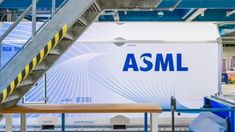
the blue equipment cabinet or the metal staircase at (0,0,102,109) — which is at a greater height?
the metal staircase at (0,0,102,109)

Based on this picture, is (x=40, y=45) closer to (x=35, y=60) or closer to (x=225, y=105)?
(x=35, y=60)

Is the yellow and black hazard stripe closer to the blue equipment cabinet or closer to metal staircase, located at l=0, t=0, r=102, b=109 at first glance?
metal staircase, located at l=0, t=0, r=102, b=109

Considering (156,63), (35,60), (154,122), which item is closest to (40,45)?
(35,60)

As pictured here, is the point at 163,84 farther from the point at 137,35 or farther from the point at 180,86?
the point at 137,35

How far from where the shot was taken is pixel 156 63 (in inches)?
208

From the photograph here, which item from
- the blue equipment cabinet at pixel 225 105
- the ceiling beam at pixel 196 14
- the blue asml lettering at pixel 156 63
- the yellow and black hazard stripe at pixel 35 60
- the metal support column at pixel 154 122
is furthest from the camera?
the ceiling beam at pixel 196 14

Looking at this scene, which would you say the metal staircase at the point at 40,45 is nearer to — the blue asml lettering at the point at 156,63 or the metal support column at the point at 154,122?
the metal support column at the point at 154,122

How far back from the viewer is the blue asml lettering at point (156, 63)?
17.3 ft

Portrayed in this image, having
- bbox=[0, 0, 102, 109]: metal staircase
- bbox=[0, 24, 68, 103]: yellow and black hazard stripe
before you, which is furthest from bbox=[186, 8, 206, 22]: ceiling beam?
bbox=[0, 24, 68, 103]: yellow and black hazard stripe

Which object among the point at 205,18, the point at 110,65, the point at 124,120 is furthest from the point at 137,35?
the point at 205,18

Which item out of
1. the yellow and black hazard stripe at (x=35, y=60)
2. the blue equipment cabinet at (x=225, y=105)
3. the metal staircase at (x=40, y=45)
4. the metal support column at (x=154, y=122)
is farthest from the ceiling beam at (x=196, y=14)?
the yellow and black hazard stripe at (x=35, y=60)

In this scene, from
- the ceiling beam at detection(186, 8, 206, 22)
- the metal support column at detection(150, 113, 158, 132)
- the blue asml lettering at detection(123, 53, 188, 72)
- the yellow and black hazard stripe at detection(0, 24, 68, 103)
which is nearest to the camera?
the yellow and black hazard stripe at detection(0, 24, 68, 103)

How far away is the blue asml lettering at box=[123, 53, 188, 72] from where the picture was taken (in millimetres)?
5258

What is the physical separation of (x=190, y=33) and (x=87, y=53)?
1794 mm
